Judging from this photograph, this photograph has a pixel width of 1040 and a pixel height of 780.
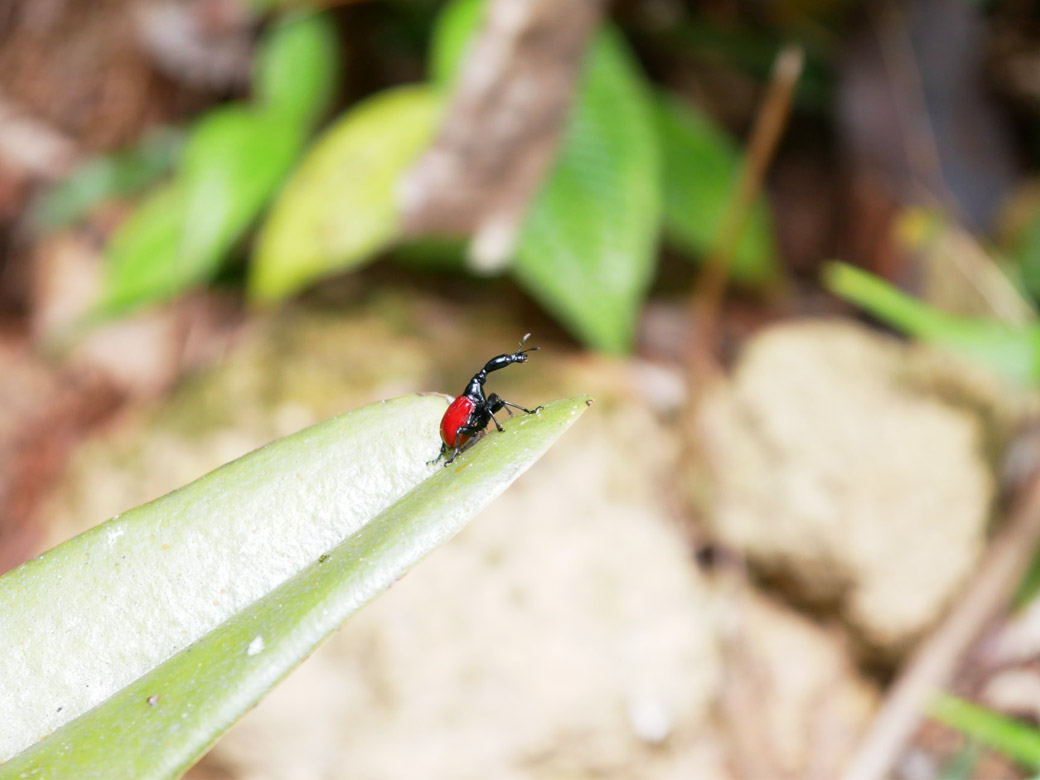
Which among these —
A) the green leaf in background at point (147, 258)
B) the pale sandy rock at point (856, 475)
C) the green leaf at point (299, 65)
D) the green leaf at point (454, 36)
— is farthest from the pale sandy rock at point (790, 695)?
the green leaf at point (299, 65)

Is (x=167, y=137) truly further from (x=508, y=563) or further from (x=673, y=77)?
(x=508, y=563)

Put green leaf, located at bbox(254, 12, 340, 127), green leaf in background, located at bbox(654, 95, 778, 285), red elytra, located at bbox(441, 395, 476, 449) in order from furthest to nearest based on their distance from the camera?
green leaf, located at bbox(254, 12, 340, 127)
green leaf in background, located at bbox(654, 95, 778, 285)
red elytra, located at bbox(441, 395, 476, 449)

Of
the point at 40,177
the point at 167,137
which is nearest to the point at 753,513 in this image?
the point at 167,137

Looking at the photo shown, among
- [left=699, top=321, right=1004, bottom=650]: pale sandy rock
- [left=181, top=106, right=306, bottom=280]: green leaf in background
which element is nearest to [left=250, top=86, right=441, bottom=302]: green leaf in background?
[left=181, top=106, right=306, bottom=280]: green leaf in background

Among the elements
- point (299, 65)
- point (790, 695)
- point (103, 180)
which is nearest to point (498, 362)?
point (790, 695)

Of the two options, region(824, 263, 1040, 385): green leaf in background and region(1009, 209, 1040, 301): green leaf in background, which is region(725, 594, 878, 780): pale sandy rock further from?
region(1009, 209, 1040, 301): green leaf in background

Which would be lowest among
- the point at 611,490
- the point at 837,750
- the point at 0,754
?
the point at 837,750
